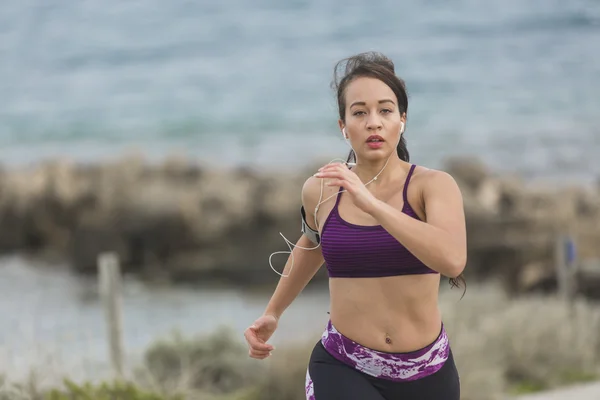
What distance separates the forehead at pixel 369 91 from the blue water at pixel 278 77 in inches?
717

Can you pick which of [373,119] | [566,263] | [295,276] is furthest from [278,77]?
[373,119]

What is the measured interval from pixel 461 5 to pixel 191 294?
414 inches

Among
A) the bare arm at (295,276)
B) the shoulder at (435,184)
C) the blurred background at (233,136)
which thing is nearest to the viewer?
the shoulder at (435,184)

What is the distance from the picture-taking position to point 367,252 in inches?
114

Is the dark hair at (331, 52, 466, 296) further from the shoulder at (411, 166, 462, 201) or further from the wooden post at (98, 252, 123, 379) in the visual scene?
the wooden post at (98, 252, 123, 379)

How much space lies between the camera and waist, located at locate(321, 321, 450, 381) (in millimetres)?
2949

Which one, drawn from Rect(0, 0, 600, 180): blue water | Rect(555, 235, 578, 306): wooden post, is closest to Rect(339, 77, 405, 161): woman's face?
Rect(555, 235, 578, 306): wooden post

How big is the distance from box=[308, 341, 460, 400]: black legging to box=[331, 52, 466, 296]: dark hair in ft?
0.95

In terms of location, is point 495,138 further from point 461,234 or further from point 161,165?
point 461,234

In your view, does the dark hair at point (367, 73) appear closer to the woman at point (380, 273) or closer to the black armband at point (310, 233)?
the woman at point (380, 273)

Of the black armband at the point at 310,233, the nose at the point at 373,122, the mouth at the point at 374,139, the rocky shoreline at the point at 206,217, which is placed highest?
the nose at the point at 373,122

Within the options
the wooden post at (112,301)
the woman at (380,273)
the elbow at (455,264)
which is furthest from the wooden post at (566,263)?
the elbow at (455,264)

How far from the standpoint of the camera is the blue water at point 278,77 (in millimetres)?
22484

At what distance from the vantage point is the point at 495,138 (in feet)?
72.9
